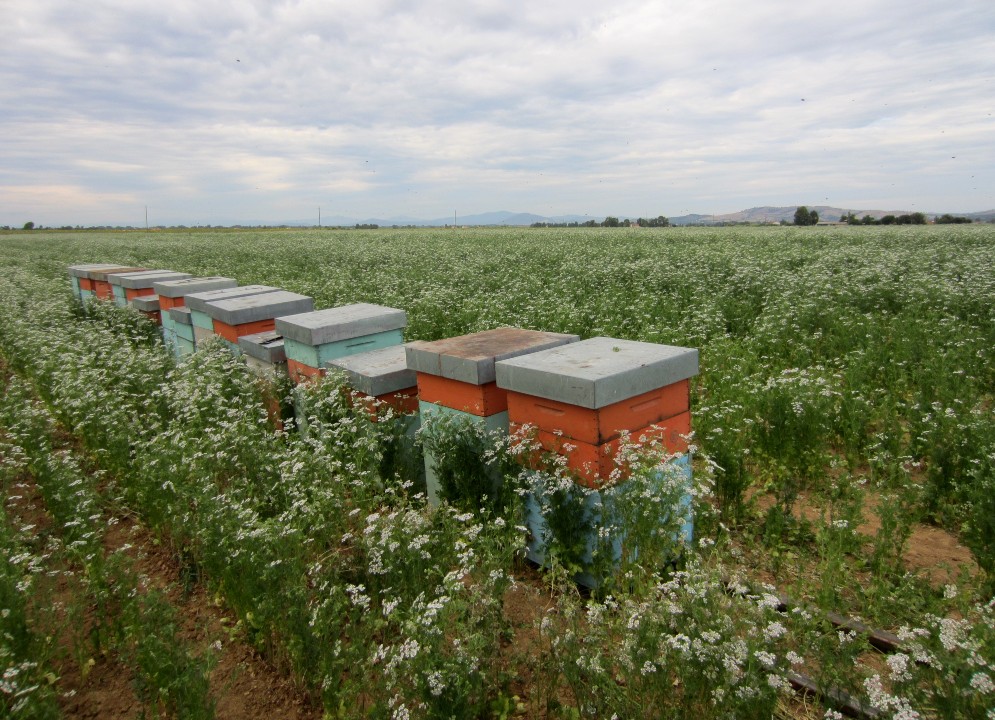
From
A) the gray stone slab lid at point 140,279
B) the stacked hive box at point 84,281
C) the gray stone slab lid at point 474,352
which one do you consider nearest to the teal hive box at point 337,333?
the gray stone slab lid at point 474,352

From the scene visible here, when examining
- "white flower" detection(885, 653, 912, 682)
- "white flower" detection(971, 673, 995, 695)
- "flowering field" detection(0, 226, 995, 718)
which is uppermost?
"white flower" detection(971, 673, 995, 695)

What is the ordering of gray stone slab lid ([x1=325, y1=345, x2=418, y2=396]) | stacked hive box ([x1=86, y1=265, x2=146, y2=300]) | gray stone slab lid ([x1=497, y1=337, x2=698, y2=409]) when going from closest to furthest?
gray stone slab lid ([x1=497, y1=337, x2=698, y2=409]) → gray stone slab lid ([x1=325, y1=345, x2=418, y2=396]) → stacked hive box ([x1=86, y1=265, x2=146, y2=300])

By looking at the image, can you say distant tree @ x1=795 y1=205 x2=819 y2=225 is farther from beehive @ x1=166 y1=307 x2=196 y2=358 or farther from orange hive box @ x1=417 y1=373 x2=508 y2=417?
orange hive box @ x1=417 y1=373 x2=508 y2=417

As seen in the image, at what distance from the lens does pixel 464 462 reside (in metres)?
4.32

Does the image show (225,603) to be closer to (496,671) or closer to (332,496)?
(332,496)

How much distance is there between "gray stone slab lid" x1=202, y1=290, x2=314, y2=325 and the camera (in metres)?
7.16

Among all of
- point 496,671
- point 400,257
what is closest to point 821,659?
point 496,671

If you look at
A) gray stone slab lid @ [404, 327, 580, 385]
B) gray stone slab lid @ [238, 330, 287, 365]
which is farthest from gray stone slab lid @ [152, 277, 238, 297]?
gray stone slab lid @ [404, 327, 580, 385]

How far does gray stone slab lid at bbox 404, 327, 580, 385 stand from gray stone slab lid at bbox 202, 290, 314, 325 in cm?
306

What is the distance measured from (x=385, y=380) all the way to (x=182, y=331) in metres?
5.25

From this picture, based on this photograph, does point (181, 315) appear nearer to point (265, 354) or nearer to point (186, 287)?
point (186, 287)

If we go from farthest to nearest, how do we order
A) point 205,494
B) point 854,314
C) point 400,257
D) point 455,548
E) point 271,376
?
1. point 400,257
2. point 854,314
3. point 271,376
4. point 205,494
5. point 455,548

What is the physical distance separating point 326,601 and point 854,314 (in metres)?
9.80

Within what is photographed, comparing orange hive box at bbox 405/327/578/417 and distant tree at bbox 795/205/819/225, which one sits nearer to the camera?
orange hive box at bbox 405/327/578/417
